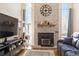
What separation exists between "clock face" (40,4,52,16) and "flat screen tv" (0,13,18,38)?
983mm

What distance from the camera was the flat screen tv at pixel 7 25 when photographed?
12.4 ft

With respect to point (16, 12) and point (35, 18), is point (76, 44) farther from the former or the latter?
point (16, 12)

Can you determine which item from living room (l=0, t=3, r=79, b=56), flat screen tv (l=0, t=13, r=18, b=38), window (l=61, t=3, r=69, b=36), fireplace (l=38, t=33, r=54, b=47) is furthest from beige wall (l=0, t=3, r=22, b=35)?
window (l=61, t=3, r=69, b=36)

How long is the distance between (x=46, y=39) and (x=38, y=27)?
56 centimetres

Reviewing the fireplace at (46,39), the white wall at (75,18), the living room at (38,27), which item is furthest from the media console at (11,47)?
the white wall at (75,18)

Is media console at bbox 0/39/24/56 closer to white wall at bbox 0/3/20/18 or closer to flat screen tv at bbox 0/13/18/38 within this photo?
flat screen tv at bbox 0/13/18/38

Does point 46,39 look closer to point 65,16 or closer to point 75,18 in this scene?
point 65,16

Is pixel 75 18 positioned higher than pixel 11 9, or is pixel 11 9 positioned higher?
pixel 11 9

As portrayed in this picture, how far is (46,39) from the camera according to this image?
5.11 metres

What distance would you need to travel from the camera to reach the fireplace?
4859 millimetres

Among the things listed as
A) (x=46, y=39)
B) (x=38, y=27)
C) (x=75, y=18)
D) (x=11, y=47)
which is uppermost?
(x=75, y=18)

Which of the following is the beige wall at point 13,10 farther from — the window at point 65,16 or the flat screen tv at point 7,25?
the window at point 65,16

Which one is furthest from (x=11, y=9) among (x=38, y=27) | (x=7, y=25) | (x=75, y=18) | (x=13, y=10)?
(x=75, y=18)

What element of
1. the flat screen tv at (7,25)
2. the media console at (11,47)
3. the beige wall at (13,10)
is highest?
the beige wall at (13,10)
